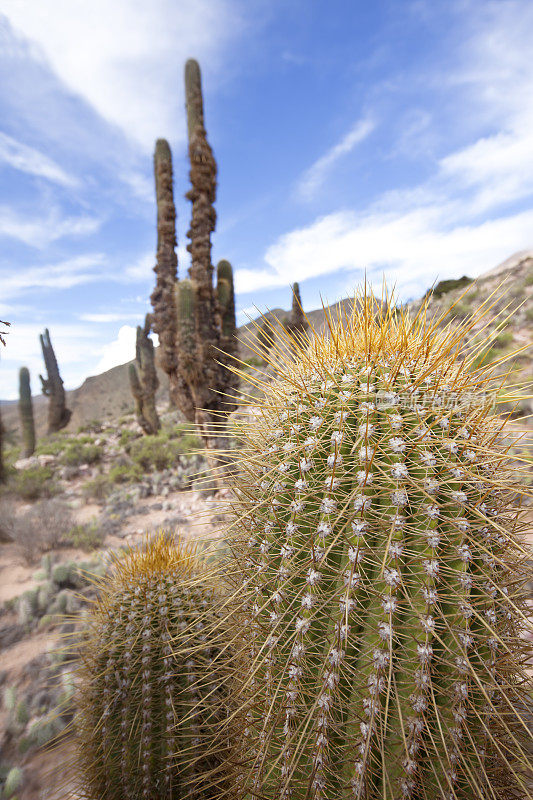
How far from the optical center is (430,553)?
107 cm

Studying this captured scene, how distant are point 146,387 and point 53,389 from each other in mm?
8155

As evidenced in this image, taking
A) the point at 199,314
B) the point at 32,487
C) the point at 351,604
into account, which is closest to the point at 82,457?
the point at 32,487

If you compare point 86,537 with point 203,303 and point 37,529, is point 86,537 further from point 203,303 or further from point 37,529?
point 203,303

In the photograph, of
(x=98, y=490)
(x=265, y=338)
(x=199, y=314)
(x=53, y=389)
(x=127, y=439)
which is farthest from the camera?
(x=53, y=389)

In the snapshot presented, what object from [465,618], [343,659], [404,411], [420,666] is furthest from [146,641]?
[404,411]

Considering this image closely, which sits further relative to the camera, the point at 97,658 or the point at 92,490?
the point at 92,490

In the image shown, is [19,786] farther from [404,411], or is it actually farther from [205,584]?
[404,411]

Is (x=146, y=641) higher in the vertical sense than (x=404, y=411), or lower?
lower

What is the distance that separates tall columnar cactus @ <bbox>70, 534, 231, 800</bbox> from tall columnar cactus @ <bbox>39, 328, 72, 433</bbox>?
70.3 feet

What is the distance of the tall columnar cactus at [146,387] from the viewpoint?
15094mm

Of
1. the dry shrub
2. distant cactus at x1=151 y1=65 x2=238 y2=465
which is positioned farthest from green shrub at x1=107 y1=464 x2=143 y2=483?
the dry shrub

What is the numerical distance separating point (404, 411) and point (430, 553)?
1.38 ft

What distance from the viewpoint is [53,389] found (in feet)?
68.1

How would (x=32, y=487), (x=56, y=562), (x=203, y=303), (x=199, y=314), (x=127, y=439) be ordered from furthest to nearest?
(x=127, y=439), (x=32, y=487), (x=203, y=303), (x=199, y=314), (x=56, y=562)
